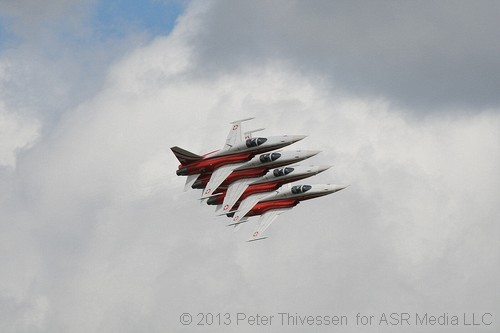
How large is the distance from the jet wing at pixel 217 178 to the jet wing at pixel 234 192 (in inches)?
89.3

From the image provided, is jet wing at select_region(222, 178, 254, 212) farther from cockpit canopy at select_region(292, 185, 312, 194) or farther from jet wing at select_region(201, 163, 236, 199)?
cockpit canopy at select_region(292, 185, 312, 194)

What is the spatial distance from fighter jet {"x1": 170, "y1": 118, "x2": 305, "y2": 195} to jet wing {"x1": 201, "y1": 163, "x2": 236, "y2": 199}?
0.19 meters

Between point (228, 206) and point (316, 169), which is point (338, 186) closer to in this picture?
point (316, 169)

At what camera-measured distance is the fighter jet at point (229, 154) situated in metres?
141

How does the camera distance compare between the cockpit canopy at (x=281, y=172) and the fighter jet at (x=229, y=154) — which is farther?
the cockpit canopy at (x=281, y=172)

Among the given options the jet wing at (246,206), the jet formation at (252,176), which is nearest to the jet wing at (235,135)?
the jet formation at (252,176)

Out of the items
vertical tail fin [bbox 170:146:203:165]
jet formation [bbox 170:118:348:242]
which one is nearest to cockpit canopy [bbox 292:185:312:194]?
jet formation [bbox 170:118:348:242]

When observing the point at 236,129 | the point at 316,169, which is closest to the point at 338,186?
the point at 316,169

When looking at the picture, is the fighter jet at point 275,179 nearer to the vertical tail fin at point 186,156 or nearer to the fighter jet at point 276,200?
the fighter jet at point 276,200

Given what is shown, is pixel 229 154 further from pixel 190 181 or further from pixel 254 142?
pixel 190 181

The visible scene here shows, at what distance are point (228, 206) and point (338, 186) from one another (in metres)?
14.1

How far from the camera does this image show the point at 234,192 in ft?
465

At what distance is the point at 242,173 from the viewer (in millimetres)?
143500

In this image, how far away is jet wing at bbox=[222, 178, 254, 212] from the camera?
140250 mm
